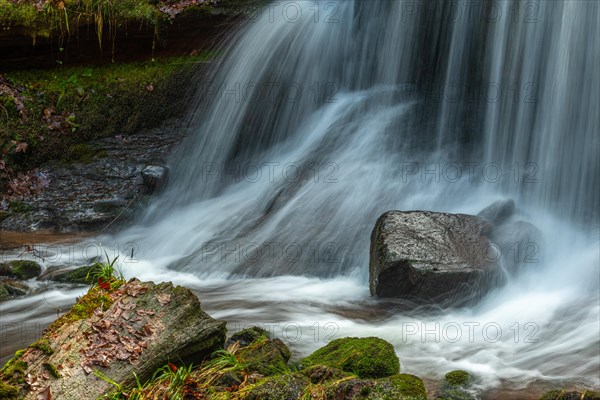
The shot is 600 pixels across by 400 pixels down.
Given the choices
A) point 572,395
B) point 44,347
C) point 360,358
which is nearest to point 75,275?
point 44,347

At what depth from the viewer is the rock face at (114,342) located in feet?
12.6

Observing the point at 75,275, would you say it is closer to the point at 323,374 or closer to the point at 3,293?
the point at 3,293

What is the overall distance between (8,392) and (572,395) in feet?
9.92

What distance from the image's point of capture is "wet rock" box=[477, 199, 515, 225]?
7547 mm

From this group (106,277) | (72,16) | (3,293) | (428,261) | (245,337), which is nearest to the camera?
(245,337)

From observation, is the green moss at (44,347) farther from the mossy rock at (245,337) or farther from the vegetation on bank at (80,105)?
the vegetation on bank at (80,105)

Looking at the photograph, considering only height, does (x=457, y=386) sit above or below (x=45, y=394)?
below

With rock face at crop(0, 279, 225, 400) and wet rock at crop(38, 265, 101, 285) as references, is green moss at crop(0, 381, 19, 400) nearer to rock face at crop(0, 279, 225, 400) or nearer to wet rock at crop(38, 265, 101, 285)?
rock face at crop(0, 279, 225, 400)

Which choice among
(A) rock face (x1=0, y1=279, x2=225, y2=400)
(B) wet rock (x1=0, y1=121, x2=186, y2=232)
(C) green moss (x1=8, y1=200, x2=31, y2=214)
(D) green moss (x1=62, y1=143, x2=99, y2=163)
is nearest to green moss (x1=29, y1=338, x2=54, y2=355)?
(A) rock face (x1=0, y1=279, x2=225, y2=400)

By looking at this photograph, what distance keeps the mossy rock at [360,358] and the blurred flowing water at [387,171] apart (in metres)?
0.38

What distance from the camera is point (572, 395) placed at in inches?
159

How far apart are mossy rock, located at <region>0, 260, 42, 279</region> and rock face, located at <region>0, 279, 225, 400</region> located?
263cm

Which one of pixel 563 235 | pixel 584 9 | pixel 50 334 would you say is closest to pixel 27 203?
pixel 50 334

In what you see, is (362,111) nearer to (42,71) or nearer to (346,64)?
(346,64)
